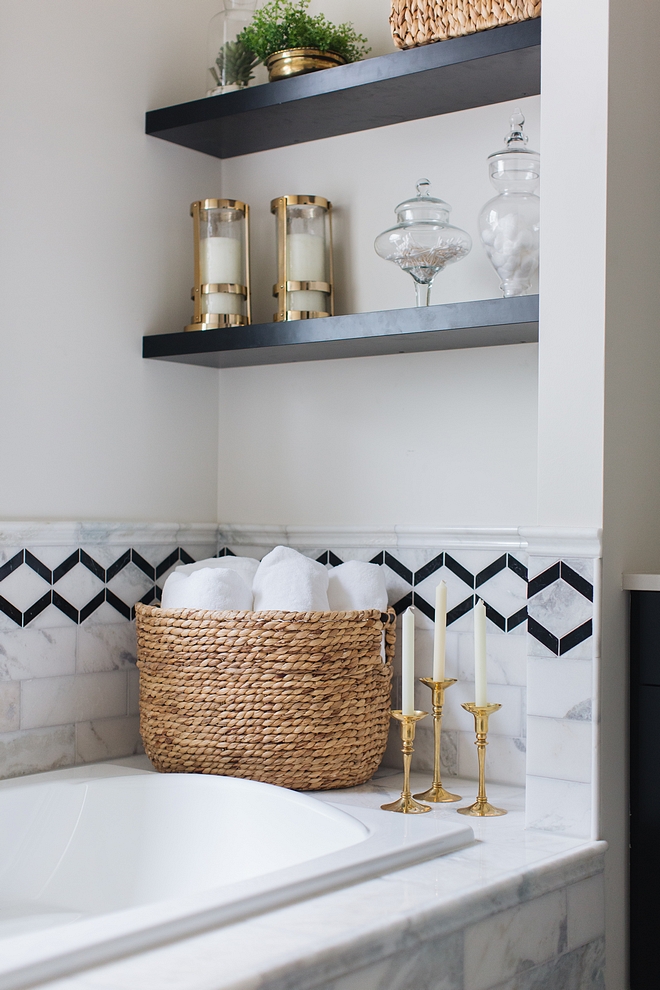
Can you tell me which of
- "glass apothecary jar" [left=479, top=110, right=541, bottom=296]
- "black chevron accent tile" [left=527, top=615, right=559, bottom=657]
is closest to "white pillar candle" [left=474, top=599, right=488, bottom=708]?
"black chevron accent tile" [left=527, top=615, right=559, bottom=657]

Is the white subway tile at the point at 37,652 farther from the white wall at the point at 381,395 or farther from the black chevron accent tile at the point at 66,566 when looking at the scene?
the white wall at the point at 381,395

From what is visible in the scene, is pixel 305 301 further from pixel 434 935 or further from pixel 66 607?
pixel 434 935

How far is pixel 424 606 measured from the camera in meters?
2.10

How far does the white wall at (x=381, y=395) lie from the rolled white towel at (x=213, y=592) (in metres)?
0.35

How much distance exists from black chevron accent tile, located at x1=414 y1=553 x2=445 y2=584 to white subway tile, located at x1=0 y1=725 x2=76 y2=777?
29.7 inches

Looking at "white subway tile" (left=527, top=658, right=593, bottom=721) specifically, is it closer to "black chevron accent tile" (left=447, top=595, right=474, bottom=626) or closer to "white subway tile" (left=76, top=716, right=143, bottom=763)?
"black chevron accent tile" (left=447, top=595, right=474, bottom=626)

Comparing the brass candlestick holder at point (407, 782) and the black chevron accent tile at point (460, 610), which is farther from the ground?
the black chevron accent tile at point (460, 610)

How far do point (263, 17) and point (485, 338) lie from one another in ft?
2.80

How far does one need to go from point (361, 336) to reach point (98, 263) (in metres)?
0.62

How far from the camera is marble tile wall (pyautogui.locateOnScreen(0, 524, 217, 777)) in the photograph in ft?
6.59

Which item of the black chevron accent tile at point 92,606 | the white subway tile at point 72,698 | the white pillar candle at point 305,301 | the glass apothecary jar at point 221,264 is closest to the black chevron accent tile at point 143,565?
the black chevron accent tile at point 92,606

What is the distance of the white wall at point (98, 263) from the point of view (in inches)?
80.4

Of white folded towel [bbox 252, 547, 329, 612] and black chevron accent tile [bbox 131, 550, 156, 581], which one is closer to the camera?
white folded towel [bbox 252, 547, 329, 612]

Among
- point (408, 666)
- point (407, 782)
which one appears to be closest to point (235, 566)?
point (408, 666)
